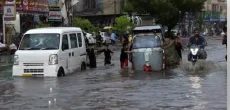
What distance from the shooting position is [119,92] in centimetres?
1304

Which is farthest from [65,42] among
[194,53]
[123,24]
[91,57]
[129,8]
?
[129,8]

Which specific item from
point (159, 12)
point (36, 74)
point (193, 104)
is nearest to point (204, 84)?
point (193, 104)

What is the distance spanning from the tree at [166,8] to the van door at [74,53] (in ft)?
108

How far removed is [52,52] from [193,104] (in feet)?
25.9

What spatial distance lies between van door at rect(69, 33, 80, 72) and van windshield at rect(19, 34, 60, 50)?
1064 mm

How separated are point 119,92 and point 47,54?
5314 mm

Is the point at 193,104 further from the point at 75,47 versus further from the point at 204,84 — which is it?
the point at 75,47

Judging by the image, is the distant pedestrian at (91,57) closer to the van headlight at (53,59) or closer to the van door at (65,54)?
the van door at (65,54)

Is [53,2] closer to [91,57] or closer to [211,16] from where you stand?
[91,57]

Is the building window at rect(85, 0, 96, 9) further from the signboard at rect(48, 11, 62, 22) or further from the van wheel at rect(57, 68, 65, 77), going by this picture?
the van wheel at rect(57, 68, 65, 77)

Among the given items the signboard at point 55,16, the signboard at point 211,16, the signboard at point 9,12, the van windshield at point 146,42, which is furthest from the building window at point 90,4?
the van windshield at point 146,42

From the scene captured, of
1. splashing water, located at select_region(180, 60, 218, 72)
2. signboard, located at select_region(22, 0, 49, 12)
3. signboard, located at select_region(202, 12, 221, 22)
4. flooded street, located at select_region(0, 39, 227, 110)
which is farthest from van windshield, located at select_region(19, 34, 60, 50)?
signboard, located at select_region(202, 12, 221, 22)

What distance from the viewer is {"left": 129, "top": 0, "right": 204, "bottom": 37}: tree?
52344 mm

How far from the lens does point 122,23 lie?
55531 millimetres
